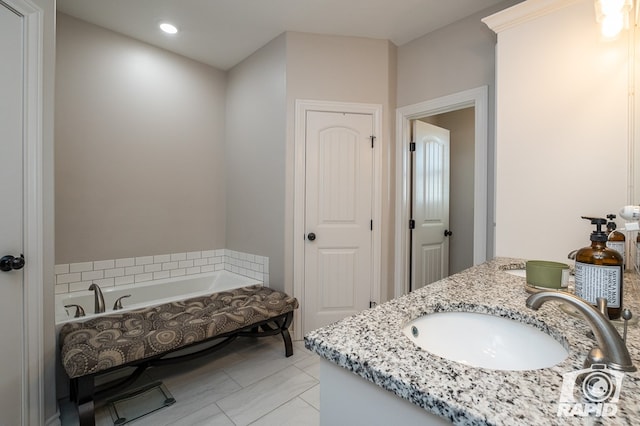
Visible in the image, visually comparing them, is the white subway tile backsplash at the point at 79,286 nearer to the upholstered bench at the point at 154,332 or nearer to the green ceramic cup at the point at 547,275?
the upholstered bench at the point at 154,332

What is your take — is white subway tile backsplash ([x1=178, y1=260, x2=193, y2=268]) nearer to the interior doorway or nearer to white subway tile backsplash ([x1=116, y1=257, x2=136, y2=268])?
white subway tile backsplash ([x1=116, y1=257, x2=136, y2=268])

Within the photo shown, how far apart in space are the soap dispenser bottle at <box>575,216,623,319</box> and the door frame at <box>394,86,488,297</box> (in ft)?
4.92

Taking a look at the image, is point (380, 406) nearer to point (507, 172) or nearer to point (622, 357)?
point (622, 357)

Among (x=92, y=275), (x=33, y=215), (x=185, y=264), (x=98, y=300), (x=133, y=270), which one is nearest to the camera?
(x=33, y=215)

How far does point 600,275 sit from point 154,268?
125 inches

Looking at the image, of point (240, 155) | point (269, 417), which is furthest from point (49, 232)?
point (240, 155)

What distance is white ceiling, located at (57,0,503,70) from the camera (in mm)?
2270

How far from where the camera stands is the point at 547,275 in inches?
40.2

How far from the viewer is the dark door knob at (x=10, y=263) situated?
53.6 inches

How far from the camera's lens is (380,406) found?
57 cm

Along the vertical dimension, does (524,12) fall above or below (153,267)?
above

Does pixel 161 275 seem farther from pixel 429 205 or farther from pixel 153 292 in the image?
pixel 429 205

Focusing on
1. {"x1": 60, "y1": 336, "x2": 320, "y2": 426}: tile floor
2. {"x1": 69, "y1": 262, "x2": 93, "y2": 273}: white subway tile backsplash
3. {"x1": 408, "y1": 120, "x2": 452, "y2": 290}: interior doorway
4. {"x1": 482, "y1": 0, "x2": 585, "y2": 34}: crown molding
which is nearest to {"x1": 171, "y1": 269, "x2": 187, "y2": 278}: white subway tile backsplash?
{"x1": 69, "y1": 262, "x2": 93, "y2": 273}: white subway tile backsplash

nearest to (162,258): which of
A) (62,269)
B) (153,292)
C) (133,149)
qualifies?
(153,292)
